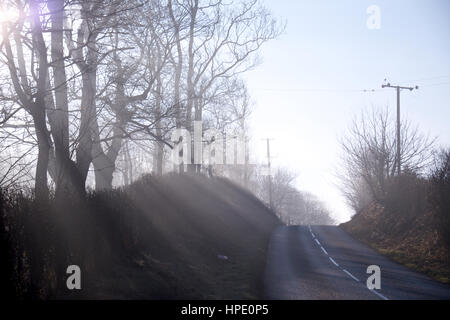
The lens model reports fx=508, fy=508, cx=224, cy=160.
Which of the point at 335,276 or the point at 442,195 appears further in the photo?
the point at 442,195

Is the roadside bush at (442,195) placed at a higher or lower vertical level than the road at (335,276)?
higher

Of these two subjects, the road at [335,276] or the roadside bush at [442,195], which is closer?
the road at [335,276]

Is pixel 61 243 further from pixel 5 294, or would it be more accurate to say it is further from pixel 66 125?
pixel 66 125

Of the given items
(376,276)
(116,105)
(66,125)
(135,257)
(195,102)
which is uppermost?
(195,102)

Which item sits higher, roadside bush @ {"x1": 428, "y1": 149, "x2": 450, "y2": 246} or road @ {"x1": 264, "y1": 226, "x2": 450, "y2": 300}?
roadside bush @ {"x1": 428, "y1": 149, "x2": 450, "y2": 246}

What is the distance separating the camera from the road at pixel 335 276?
501 inches

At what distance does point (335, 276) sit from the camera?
1585 cm

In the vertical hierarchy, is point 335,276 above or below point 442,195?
below

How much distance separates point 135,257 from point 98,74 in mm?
6546

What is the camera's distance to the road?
12719 millimetres

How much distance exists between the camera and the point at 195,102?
3428cm

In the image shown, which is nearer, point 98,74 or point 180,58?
point 98,74

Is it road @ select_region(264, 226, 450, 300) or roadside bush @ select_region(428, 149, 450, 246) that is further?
roadside bush @ select_region(428, 149, 450, 246)
